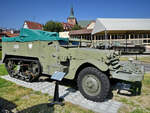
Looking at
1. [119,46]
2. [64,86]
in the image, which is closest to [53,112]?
[64,86]

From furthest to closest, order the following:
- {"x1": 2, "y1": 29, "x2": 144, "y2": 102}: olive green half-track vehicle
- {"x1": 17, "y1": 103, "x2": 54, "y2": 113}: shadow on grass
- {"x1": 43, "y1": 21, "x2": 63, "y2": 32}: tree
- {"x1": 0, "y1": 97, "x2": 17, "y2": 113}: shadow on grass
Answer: {"x1": 43, "y1": 21, "x2": 63, "y2": 32}: tree < {"x1": 2, "y1": 29, "x2": 144, "y2": 102}: olive green half-track vehicle < {"x1": 0, "y1": 97, "x2": 17, "y2": 113}: shadow on grass < {"x1": 17, "y1": 103, "x2": 54, "y2": 113}: shadow on grass

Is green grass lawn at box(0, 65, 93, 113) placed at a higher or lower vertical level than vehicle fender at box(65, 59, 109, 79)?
lower

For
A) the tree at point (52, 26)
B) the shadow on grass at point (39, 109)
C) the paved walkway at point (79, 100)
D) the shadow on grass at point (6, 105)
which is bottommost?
the shadow on grass at point (39, 109)

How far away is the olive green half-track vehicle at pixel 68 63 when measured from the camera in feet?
10.7

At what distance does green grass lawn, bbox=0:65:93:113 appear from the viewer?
3047 millimetres

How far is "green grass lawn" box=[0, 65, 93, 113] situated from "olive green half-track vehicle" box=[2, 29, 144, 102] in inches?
25.6

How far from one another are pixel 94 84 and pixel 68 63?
3.64ft

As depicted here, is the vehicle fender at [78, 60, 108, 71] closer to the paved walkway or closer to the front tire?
the front tire

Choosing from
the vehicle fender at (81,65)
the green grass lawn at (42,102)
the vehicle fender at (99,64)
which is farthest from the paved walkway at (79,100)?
the vehicle fender at (99,64)

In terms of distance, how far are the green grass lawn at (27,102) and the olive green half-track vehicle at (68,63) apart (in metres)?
0.65

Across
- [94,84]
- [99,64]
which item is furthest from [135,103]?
[99,64]

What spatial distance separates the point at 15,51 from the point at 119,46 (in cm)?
1202

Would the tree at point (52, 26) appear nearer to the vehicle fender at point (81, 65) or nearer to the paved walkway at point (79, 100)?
the paved walkway at point (79, 100)

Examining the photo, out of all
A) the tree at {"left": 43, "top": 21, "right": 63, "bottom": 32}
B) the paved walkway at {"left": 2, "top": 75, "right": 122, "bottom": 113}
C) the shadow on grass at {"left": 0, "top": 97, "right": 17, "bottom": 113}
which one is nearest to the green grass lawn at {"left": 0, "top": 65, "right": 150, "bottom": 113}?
the shadow on grass at {"left": 0, "top": 97, "right": 17, "bottom": 113}
